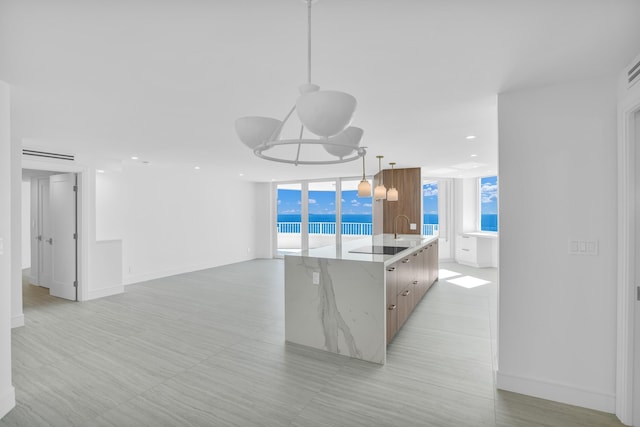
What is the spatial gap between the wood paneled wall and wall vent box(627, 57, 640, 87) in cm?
467

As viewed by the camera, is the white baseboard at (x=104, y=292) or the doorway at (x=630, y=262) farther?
the white baseboard at (x=104, y=292)

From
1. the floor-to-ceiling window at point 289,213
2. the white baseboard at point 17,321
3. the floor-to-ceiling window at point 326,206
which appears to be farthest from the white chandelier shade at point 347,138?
the floor-to-ceiling window at point 289,213

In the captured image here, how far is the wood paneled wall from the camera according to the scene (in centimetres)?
670

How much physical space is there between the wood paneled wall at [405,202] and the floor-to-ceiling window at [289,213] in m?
3.04

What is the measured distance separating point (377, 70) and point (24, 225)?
10.5 metres

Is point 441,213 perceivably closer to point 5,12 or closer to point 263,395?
point 263,395

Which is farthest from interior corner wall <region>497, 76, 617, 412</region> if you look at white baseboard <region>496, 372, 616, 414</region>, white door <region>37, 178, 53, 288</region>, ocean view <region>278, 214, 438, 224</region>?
white door <region>37, 178, 53, 288</region>

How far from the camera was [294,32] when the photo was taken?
168cm

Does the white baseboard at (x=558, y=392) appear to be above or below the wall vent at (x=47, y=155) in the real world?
below

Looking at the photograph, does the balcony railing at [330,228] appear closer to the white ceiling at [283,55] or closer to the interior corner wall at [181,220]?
the interior corner wall at [181,220]

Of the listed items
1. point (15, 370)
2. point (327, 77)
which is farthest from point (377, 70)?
point (15, 370)

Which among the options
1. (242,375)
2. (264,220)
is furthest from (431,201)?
(242,375)

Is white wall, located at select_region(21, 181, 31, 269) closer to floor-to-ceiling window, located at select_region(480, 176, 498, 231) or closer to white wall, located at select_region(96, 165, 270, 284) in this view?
white wall, located at select_region(96, 165, 270, 284)

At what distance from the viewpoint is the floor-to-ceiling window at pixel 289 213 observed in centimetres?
958
